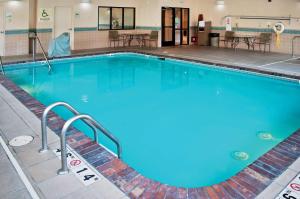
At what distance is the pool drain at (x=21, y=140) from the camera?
3.36 m

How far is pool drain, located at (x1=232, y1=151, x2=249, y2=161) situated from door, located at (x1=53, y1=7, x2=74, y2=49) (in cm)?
914

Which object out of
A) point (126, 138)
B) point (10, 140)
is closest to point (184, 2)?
point (126, 138)

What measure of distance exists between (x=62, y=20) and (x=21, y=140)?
8.68 metres

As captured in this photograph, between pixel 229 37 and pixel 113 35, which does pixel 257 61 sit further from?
pixel 113 35

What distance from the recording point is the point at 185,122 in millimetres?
5055

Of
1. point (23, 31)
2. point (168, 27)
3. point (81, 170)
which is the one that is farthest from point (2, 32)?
point (81, 170)

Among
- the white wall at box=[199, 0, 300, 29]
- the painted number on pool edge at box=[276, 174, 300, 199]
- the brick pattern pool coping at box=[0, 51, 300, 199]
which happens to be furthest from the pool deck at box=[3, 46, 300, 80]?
the painted number on pool edge at box=[276, 174, 300, 199]

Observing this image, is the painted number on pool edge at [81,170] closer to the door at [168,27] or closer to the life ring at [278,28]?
the life ring at [278,28]

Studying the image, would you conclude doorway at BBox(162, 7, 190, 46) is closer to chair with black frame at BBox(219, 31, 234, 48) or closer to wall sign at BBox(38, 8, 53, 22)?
chair with black frame at BBox(219, 31, 234, 48)

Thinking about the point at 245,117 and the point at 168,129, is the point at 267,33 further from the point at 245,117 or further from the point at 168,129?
the point at 168,129

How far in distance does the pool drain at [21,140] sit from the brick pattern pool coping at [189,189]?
0.45 meters

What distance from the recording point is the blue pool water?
380 cm

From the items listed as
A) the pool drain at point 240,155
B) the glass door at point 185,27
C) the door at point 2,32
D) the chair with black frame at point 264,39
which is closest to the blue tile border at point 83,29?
the door at point 2,32

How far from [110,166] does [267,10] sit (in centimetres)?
1129
